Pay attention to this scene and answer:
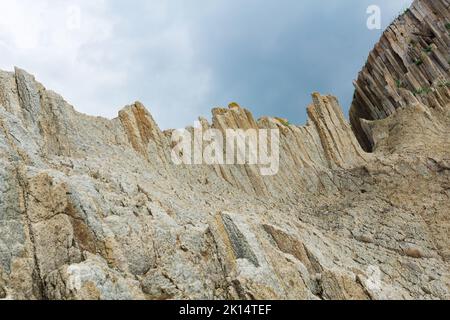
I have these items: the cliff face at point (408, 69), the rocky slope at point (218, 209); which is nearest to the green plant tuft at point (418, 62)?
the cliff face at point (408, 69)

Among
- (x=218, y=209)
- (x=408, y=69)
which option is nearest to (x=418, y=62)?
(x=408, y=69)

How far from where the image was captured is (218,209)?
70.1 feet

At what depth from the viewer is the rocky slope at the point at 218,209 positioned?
12.9 metres

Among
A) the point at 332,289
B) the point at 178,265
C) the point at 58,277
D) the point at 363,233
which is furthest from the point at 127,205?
the point at 363,233

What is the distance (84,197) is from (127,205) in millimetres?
2078

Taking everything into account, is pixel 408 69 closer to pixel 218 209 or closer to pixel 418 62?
pixel 418 62

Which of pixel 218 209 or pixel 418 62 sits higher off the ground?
pixel 418 62

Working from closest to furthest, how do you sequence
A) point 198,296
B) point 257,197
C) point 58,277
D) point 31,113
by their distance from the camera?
1. point 58,277
2. point 198,296
3. point 31,113
4. point 257,197

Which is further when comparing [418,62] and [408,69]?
[408,69]

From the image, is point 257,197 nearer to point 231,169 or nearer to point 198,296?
point 231,169

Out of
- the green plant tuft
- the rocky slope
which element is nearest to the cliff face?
the green plant tuft

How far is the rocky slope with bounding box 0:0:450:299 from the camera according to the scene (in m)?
12.9
